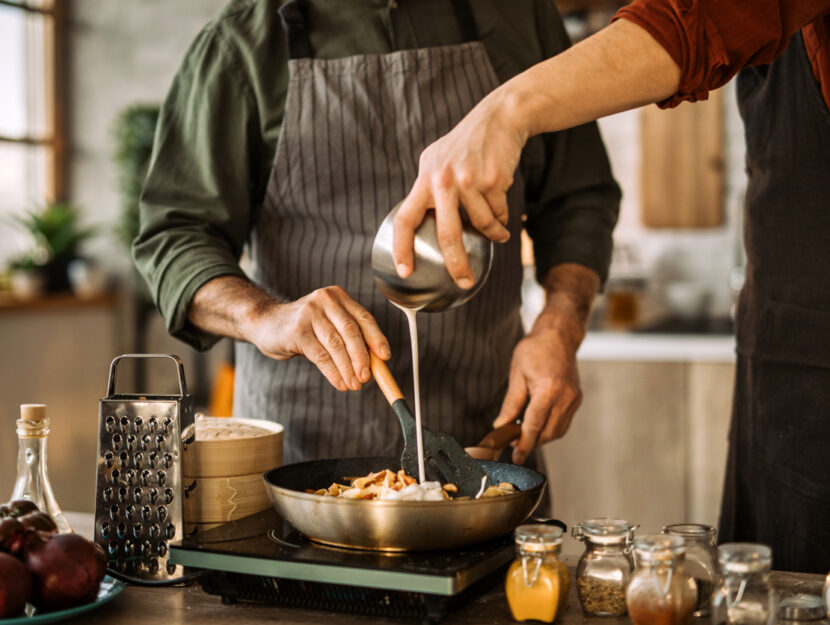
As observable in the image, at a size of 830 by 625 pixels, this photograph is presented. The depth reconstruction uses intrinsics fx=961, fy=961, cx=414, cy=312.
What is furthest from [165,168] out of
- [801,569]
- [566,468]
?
[566,468]

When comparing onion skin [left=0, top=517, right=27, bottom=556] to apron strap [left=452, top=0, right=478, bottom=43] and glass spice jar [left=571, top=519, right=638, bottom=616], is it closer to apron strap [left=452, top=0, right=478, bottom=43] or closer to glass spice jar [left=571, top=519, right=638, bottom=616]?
glass spice jar [left=571, top=519, right=638, bottom=616]

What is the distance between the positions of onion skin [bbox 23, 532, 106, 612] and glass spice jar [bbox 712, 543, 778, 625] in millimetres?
666

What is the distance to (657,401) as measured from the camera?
3.61 m

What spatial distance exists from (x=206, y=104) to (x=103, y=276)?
505 centimetres

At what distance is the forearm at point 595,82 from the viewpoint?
1.09 meters

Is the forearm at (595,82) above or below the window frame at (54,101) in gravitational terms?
below

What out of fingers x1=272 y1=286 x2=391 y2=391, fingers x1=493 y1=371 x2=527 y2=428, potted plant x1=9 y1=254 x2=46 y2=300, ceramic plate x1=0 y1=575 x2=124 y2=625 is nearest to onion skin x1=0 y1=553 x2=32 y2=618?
ceramic plate x1=0 y1=575 x2=124 y2=625

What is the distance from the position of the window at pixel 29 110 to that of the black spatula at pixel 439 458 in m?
5.56

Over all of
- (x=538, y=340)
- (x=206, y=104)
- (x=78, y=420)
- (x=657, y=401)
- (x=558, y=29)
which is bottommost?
(x=78, y=420)

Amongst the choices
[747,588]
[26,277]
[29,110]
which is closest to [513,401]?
[747,588]

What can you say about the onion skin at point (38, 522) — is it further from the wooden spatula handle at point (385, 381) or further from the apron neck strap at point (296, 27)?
the apron neck strap at point (296, 27)

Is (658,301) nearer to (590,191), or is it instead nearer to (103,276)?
(590,191)

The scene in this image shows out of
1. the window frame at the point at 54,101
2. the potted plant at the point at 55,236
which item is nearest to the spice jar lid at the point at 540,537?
the potted plant at the point at 55,236

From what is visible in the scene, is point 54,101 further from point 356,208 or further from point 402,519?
point 402,519
